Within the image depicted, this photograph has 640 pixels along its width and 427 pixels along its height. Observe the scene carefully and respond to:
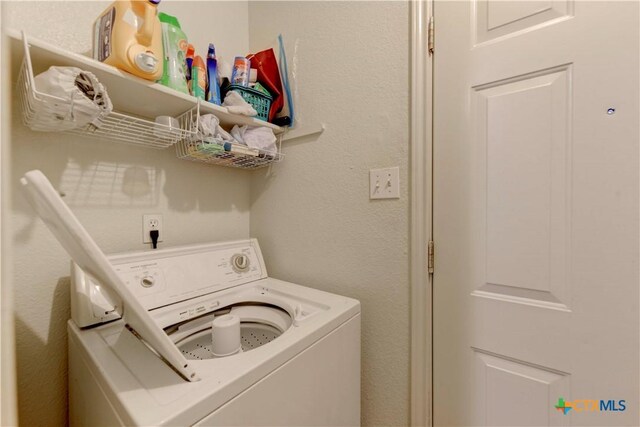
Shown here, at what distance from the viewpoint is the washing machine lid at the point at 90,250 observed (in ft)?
1.41

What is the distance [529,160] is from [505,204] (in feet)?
0.52

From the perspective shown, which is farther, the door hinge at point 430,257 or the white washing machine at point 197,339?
the door hinge at point 430,257

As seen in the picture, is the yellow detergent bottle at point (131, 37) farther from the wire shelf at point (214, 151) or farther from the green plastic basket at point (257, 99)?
the green plastic basket at point (257, 99)

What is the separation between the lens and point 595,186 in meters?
0.79

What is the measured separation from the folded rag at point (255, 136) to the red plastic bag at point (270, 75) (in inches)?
5.6

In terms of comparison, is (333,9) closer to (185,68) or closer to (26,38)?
(185,68)

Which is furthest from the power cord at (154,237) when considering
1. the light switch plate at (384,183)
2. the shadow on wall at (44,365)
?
the light switch plate at (384,183)

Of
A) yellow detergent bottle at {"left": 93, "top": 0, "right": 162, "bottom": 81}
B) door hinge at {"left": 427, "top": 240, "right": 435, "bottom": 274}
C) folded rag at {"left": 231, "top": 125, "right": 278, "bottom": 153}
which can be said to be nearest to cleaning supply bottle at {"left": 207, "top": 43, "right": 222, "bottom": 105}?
folded rag at {"left": 231, "top": 125, "right": 278, "bottom": 153}

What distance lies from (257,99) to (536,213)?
4.09 ft

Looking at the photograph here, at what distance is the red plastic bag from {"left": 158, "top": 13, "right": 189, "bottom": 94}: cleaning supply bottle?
39 centimetres

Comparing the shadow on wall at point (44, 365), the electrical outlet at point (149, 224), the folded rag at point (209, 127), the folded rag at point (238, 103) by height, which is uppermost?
the folded rag at point (238, 103)

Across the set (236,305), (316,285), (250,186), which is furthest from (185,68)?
(316,285)

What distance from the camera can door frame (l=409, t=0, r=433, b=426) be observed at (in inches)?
40.8

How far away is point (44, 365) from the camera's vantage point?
36.7 inches
